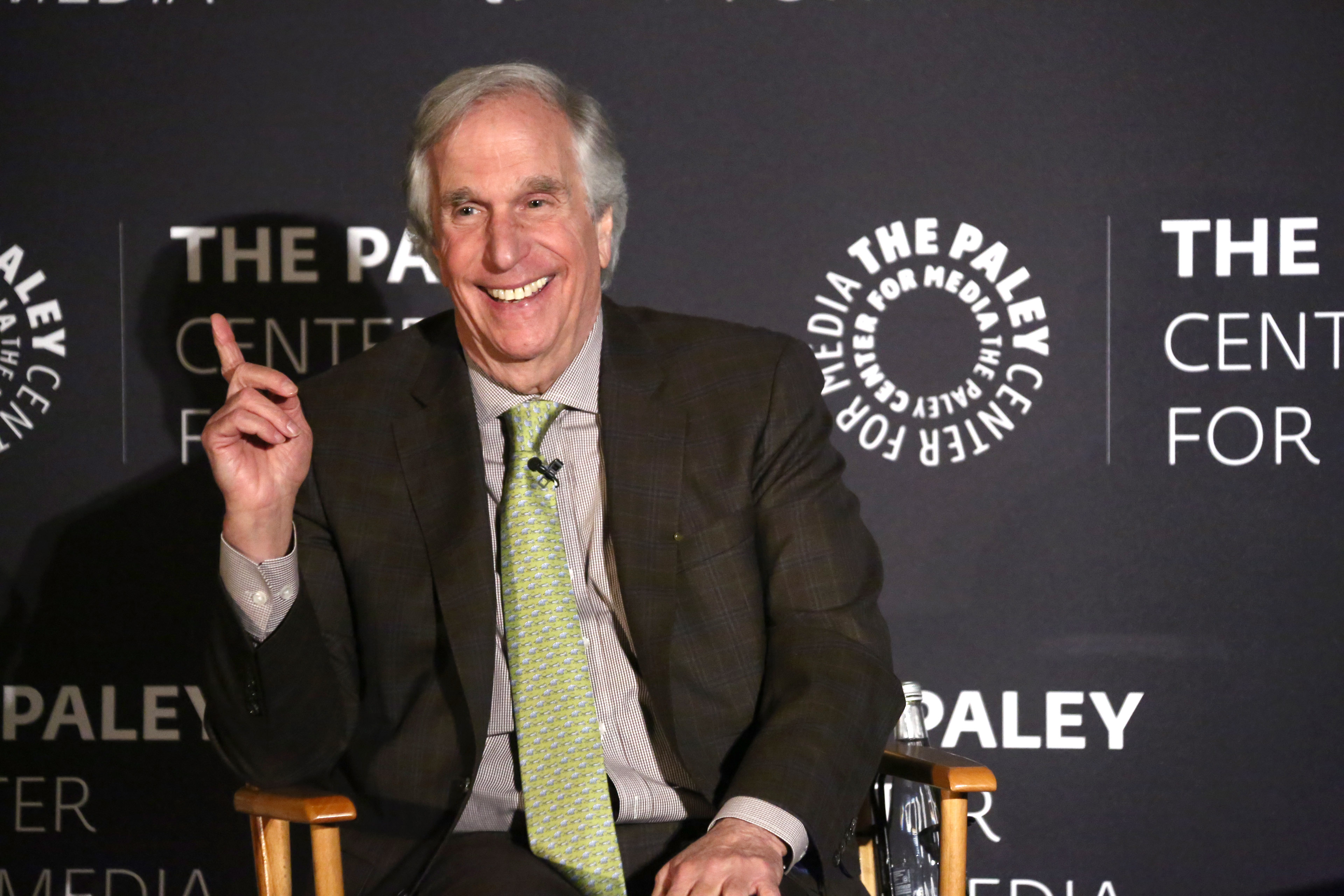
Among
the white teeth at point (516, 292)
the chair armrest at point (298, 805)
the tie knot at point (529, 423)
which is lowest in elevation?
the chair armrest at point (298, 805)

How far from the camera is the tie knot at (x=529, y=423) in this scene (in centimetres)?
197

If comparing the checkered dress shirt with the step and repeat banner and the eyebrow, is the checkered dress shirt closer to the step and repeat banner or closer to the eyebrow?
the eyebrow

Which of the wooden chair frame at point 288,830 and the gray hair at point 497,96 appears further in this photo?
the gray hair at point 497,96

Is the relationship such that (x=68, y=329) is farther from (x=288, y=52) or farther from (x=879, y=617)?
(x=879, y=617)

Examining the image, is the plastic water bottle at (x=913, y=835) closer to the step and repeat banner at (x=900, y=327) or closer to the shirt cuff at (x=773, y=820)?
the step and repeat banner at (x=900, y=327)

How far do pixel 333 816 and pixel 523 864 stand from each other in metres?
0.26

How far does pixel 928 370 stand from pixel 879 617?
3.26 feet

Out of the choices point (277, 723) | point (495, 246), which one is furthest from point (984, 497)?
point (277, 723)

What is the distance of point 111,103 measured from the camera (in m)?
2.94

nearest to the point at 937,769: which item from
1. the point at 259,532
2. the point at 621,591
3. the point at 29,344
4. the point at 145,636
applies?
the point at 621,591

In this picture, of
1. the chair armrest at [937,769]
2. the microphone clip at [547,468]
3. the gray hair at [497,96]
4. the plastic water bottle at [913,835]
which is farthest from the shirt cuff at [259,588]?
the plastic water bottle at [913,835]

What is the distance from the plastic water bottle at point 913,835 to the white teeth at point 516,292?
3.13ft

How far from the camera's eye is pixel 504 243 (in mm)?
1949

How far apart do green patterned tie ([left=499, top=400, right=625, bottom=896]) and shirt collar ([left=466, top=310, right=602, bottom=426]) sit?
21mm
